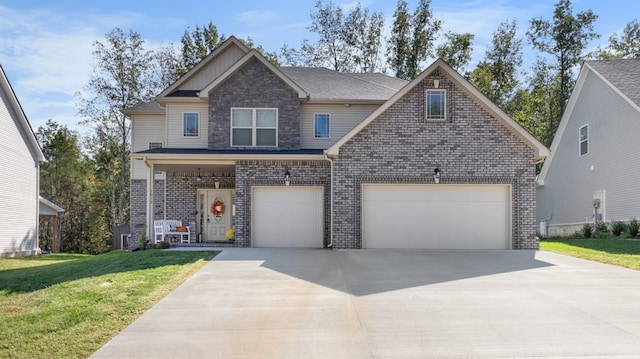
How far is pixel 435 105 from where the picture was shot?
52.8 ft

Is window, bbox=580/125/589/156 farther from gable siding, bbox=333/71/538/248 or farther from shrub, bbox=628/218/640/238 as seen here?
gable siding, bbox=333/71/538/248

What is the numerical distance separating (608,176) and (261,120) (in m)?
14.8

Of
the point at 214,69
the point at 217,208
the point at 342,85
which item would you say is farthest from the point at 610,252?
the point at 214,69

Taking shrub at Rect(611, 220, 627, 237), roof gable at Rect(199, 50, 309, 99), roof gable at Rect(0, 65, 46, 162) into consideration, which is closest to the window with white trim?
roof gable at Rect(199, 50, 309, 99)

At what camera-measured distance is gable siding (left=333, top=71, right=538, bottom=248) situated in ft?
52.1

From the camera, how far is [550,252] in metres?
15.8

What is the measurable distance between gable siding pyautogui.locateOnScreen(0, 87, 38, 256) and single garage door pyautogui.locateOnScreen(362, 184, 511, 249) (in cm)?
1387

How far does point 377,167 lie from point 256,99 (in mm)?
5260

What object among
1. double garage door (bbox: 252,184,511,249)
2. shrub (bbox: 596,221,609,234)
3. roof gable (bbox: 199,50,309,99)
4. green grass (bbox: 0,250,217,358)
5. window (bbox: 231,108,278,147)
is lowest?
green grass (bbox: 0,250,217,358)

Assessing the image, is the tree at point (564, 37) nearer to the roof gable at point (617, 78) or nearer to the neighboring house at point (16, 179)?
the roof gable at point (617, 78)

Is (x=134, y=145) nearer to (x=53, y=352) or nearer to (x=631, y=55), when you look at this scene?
(x=53, y=352)

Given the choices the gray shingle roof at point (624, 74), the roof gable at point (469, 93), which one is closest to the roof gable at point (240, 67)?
the roof gable at point (469, 93)

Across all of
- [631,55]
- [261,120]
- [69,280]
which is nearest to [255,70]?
[261,120]

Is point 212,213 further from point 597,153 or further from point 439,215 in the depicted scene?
point 597,153
